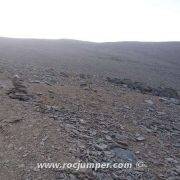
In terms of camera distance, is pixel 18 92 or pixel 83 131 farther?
pixel 18 92

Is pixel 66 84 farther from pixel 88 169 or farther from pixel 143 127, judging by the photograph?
pixel 88 169

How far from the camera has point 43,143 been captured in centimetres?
866

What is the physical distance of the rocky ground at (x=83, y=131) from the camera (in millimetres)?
8164

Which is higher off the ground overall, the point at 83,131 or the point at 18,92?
the point at 18,92

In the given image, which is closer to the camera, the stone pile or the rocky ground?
the rocky ground

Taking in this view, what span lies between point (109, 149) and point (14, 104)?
334 cm

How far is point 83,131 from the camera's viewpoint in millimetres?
9891

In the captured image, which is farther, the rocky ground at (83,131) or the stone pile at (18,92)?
the stone pile at (18,92)

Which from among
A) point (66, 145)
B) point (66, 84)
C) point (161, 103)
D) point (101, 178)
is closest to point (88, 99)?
point (66, 84)

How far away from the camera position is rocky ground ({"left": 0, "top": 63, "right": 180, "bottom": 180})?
8.16m

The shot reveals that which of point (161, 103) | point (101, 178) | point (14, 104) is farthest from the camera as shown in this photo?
point (161, 103)

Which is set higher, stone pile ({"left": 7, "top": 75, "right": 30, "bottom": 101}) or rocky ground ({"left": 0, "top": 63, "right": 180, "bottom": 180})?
stone pile ({"left": 7, "top": 75, "right": 30, "bottom": 101})

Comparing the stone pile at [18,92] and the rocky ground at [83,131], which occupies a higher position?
the stone pile at [18,92]

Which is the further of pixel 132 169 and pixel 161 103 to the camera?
pixel 161 103
